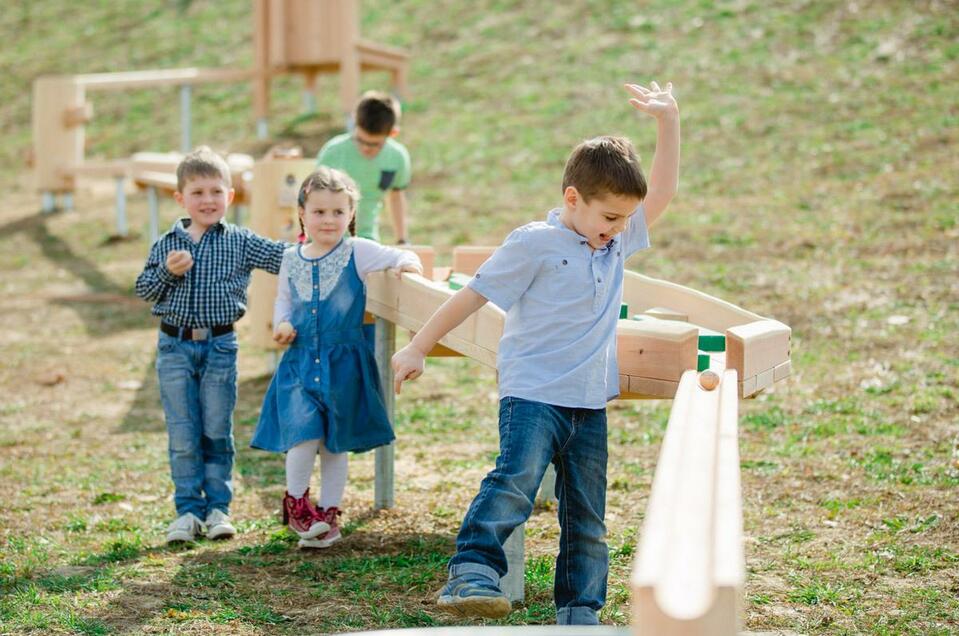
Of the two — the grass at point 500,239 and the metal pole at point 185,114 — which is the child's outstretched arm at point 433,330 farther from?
the metal pole at point 185,114

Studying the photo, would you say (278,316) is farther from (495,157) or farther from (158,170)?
(495,157)

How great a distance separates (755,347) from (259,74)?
1219 cm

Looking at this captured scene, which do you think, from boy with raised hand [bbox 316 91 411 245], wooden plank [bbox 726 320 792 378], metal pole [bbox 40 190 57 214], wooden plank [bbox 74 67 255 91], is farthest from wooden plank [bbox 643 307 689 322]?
metal pole [bbox 40 190 57 214]

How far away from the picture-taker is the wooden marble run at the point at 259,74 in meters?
14.3

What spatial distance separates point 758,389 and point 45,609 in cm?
243

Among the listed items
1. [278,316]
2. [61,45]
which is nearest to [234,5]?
[61,45]

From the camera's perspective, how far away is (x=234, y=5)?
69.1 feet

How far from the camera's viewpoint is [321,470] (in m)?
4.84

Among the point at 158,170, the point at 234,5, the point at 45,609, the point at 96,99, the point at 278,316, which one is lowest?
the point at 45,609

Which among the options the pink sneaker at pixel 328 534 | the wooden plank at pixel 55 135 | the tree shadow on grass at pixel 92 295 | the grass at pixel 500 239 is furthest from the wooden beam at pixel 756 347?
the wooden plank at pixel 55 135

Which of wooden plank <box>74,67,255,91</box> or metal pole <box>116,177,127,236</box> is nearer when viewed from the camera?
metal pole <box>116,177,127,236</box>

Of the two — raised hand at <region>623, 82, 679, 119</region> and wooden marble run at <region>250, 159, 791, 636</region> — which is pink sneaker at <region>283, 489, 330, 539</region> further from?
raised hand at <region>623, 82, 679, 119</region>

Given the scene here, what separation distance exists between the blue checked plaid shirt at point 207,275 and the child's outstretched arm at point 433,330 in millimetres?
1698

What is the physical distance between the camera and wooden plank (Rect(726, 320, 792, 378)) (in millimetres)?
3629
